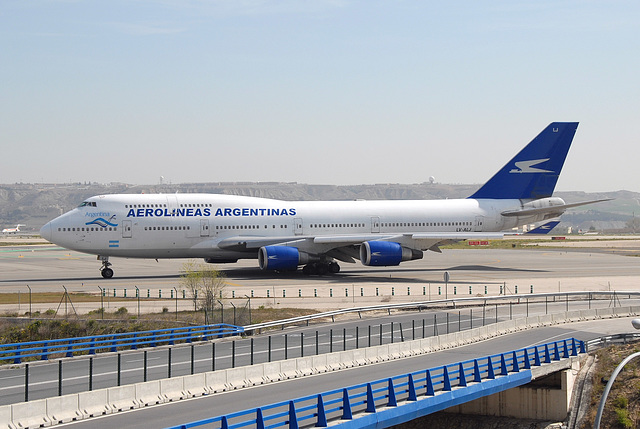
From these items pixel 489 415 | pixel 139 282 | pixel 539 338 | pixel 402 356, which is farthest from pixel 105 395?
pixel 139 282

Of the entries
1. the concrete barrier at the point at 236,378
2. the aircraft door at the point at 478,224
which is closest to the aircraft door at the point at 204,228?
the aircraft door at the point at 478,224

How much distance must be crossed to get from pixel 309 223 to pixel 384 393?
39.8 meters

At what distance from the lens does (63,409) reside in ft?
61.0

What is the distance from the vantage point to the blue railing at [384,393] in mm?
17703

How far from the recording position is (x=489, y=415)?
28.9 metres

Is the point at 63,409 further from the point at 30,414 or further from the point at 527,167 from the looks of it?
the point at 527,167

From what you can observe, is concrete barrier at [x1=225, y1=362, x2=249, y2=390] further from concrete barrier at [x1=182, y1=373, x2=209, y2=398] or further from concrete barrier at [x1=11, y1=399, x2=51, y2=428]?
concrete barrier at [x1=11, y1=399, x2=51, y2=428]

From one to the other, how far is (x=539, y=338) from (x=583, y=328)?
501cm

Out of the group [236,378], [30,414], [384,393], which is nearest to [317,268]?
[236,378]

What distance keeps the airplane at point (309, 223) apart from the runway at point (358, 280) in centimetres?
195

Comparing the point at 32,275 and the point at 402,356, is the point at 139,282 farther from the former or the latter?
the point at 402,356

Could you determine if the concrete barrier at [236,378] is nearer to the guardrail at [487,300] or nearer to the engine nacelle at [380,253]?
the guardrail at [487,300]

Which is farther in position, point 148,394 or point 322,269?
point 322,269

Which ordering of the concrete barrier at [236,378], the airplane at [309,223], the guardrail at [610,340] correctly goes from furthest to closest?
1. the airplane at [309,223]
2. the guardrail at [610,340]
3. the concrete barrier at [236,378]
